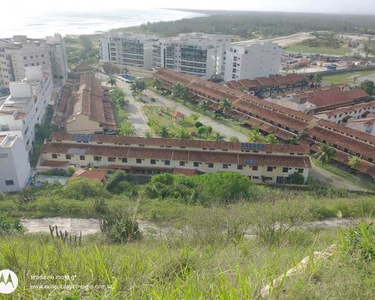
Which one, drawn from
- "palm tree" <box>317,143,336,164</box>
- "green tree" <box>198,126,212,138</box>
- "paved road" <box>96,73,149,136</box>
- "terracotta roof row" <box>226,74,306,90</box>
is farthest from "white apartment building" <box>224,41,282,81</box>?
"palm tree" <box>317,143,336,164</box>

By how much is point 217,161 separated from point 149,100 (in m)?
17.6

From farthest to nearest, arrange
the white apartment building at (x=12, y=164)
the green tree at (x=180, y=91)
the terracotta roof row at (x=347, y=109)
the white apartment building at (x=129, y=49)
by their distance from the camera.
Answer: the white apartment building at (x=129, y=49), the green tree at (x=180, y=91), the terracotta roof row at (x=347, y=109), the white apartment building at (x=12, y=164)

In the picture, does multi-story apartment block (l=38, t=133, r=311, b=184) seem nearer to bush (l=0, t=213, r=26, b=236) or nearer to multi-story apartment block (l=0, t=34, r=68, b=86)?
bush (l=0, t=213, r=26, b=236)

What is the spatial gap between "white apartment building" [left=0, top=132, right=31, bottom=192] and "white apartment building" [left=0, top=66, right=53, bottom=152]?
5.99ft

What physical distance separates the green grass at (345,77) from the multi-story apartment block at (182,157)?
31.0 metres

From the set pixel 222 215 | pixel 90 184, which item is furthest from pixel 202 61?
pixel 222 215

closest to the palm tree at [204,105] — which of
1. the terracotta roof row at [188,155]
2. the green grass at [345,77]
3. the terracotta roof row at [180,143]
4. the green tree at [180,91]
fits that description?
the green tree at [180,91]

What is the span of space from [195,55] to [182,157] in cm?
2697

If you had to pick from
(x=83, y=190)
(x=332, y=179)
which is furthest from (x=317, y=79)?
(x=83, y=190)

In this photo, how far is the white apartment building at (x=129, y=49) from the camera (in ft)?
159

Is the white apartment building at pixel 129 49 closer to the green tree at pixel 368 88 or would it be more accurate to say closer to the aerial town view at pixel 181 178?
the aerial town view at pixel 181 178

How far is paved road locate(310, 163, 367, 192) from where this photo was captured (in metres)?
20.2

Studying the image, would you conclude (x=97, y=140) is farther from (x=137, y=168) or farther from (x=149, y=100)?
(x=149, y=100)

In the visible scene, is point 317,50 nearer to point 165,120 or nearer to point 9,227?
point 165,120
